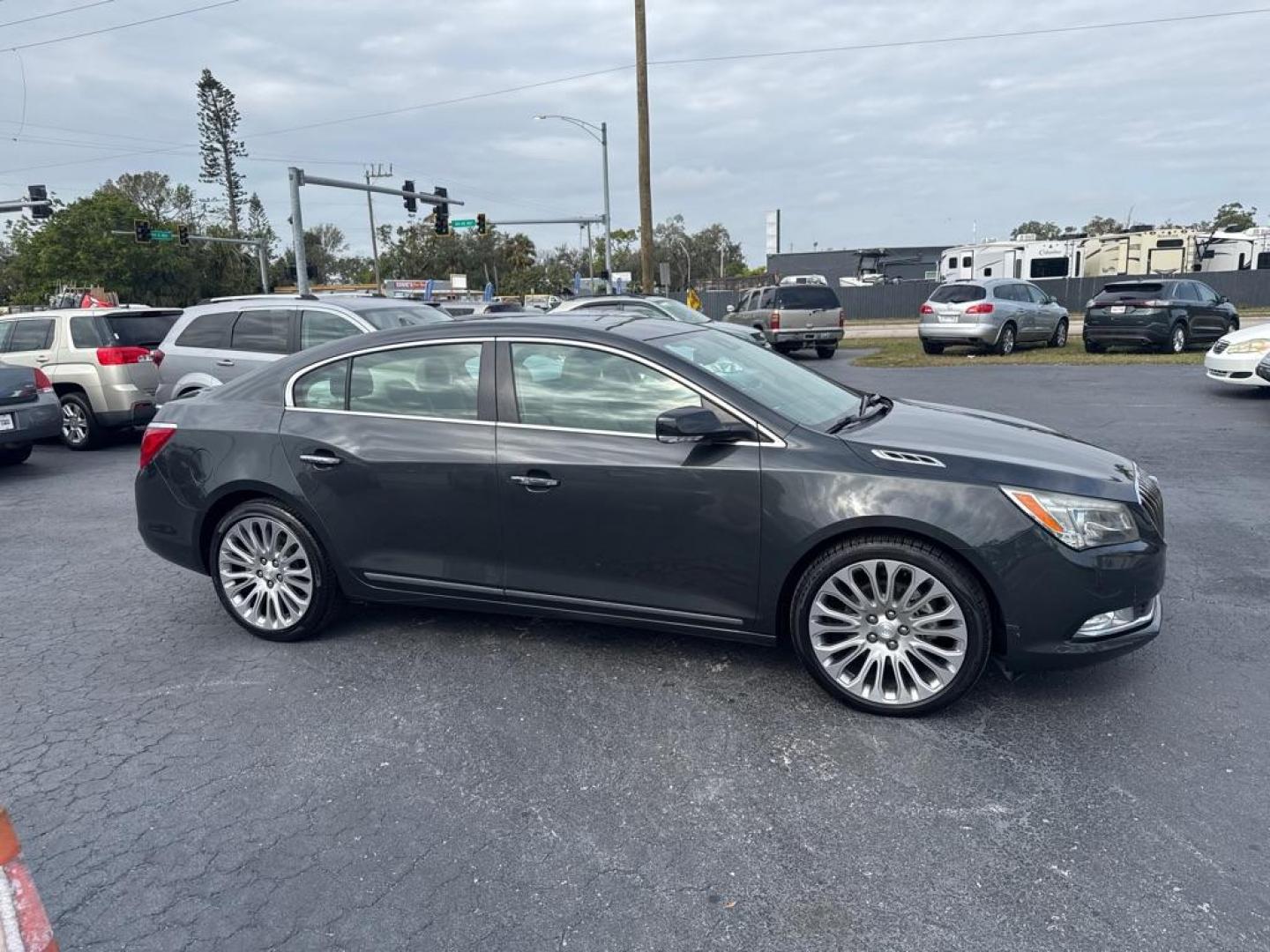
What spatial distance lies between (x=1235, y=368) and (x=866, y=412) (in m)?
10.3

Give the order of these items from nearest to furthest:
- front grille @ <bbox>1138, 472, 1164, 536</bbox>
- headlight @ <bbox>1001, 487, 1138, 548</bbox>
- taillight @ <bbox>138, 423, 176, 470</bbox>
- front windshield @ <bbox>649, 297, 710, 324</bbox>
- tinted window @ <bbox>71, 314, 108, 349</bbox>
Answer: headlight @ <bbox>1001, 487, 1138, 548</bbox>
front grille @ <bbox>1138, 472, 1164, 536</bbox>
taillight @ <bbox>138, 423, 176, 470</bbox>
tinted window @ <bbox>71, 314, 108, 349</bbox>
front windshield @ <bbox>649, 297, 710, 324</bbox>

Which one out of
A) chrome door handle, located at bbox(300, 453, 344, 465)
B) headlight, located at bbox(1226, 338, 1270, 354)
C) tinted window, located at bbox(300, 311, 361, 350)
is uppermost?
tinted window, located at bbox(300, 311, 361, 350)

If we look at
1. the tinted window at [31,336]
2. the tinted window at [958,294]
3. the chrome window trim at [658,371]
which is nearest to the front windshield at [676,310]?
the tinted window at [958,294]

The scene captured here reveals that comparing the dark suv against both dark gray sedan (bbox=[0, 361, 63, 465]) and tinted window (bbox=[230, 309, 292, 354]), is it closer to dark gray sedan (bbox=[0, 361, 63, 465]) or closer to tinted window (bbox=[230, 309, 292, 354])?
tinted window (bbox=[230, 309, 292, 354])

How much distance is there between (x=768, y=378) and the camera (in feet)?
14.5

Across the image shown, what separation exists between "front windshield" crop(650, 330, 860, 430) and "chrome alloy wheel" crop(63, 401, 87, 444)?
9.26m

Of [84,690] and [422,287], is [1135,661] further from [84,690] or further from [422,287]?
[422,287]

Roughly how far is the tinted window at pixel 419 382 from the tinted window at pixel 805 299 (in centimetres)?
1798

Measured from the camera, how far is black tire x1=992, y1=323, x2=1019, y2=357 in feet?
67.2

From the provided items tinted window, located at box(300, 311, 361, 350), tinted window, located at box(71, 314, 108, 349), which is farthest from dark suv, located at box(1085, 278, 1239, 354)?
tinted window, located at box(71, 314, 108, 349)

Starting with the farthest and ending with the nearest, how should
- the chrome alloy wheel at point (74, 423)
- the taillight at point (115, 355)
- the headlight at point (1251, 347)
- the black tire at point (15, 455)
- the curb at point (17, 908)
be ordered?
the headlight at point (1251, 347), the chrome alloy wheel at point (74, 423), the taillight at point (115, 355), the black tire at point (15, 455), the curb at point (17, 908)

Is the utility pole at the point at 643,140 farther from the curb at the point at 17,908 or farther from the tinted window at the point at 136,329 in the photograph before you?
the curb at the point at 17,908

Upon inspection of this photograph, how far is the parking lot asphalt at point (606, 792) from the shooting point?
2615mm

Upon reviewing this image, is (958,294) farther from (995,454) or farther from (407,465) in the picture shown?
(407,465)
